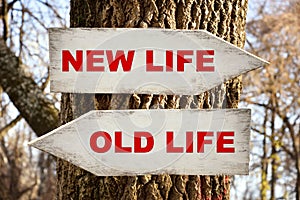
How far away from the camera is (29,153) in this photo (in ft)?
48.1

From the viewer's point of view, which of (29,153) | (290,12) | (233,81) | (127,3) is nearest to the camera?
→ (127,3)

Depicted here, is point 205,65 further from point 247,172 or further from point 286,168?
point 286,168

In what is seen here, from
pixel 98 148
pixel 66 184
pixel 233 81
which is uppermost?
pixel 233 81

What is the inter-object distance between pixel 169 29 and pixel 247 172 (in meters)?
0.44

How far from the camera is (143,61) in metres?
1.66

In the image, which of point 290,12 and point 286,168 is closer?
point 290,12

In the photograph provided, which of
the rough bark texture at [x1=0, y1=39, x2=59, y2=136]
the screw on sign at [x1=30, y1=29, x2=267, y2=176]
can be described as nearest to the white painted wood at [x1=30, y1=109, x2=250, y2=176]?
the screw on sign at [x1=30, y1=29, x2=267, y2=176]

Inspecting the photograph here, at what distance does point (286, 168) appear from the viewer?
32.0ft

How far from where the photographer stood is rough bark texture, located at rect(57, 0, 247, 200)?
1773 mm

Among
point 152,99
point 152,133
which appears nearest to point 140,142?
point 152,133

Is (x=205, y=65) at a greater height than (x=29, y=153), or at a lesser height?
greater

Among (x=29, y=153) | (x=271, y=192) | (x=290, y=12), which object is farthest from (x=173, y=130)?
(x=29, y=153)

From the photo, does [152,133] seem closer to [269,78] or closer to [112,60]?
[112,60]

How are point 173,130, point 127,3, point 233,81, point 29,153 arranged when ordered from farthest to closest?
point 29,153, point 233,81, point 127,3, point 173,130
